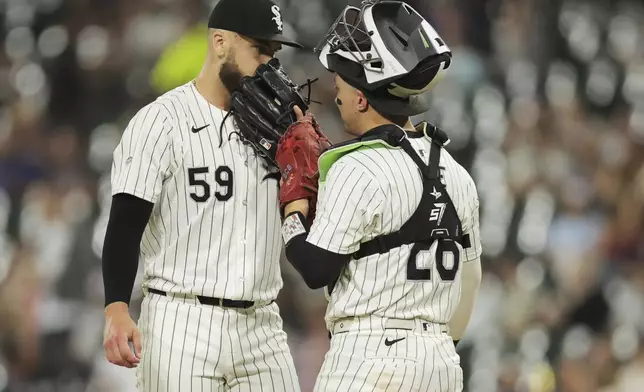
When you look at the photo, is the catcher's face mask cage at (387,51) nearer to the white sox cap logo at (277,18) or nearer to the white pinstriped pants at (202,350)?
the white sox cap logo at (277,18)

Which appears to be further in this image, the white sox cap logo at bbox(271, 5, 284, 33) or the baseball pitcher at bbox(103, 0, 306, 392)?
the white sox cap logo at bbox(271, 5, 284, 33)

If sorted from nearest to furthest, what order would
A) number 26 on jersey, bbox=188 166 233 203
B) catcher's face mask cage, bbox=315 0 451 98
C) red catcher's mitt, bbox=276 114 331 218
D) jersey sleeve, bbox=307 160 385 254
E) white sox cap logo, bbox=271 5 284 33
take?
jersey sleeve, bbox=307 160 385 254 < catcher's face mask cage, bbox=315 0 451 98 < red catcher's mitt, bbox=276 114 331 218 < number 26 on jersey, bbox=188 166 233 203 < white sox cap logo, bbox=271 5 284 33

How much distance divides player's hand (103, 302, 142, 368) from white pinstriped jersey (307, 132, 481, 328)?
0.52m

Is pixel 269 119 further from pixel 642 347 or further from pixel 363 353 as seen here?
pixel 642 347

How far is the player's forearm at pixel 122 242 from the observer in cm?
273

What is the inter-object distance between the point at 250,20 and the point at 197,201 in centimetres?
54

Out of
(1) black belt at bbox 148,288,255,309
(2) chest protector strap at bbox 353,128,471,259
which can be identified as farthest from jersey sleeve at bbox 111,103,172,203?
(2) chest protector strap at bbox 353,128,471,259

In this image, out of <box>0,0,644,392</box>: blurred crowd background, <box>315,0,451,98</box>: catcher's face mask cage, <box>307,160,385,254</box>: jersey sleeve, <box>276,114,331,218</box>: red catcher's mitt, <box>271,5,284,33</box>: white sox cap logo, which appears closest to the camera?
<box>307,160,385,254</box>: jersey sleeve

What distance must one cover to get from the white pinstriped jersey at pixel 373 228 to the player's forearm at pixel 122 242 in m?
0.51

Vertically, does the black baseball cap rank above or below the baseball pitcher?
above

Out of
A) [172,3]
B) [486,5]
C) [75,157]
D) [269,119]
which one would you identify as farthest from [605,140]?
[269,119]

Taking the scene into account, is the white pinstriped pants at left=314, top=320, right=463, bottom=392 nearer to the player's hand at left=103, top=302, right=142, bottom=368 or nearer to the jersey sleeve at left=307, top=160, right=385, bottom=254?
the jersey sleeve at left=307, top=160, right=385, bottom=254

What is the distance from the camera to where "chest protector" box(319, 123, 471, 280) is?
253 cm

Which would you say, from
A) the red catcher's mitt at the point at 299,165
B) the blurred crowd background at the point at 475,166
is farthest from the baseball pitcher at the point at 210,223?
the blurred crowd background at the point at 475,166
